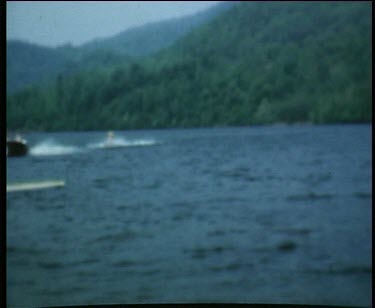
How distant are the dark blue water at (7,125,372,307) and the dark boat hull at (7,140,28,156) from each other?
1.11m

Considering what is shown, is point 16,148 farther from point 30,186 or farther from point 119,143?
point 119,143

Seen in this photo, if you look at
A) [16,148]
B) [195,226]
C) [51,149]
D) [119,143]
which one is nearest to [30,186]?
[16,148]

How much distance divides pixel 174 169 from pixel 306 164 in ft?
22.7

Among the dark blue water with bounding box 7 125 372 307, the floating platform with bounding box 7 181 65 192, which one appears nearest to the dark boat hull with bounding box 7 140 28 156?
the dark blue water with bounding box 7 125 372 307

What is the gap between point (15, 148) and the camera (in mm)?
25203

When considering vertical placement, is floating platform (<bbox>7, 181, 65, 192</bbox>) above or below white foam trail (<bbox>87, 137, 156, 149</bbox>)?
below

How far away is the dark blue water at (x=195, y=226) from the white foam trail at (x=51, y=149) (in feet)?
0.68

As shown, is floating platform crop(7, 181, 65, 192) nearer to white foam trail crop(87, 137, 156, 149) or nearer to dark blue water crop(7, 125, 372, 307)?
dark blue water crop(7, 125, 372, 307)

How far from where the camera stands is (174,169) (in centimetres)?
2889

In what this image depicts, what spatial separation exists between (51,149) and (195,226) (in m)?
22.3

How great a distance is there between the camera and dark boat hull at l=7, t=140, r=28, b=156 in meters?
25.1

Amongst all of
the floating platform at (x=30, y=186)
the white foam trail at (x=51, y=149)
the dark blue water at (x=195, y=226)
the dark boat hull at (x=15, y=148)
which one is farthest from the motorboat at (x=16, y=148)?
the white foam trail at (x=51, y=149)

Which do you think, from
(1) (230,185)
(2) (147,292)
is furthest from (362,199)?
(2) (147,292)

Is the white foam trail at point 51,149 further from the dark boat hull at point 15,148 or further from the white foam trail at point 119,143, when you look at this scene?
the dark boat hull at point 15,148
